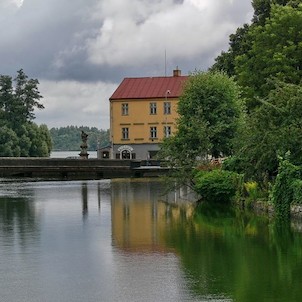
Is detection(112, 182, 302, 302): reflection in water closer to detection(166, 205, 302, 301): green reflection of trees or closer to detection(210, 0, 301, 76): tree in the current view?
detection(166, 205, 302, 301): green reflection of trees

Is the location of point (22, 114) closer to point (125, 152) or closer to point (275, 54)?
point (125, 152)

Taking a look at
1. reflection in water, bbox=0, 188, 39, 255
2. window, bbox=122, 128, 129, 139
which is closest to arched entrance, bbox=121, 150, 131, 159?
window, bbox=122, 128, 129, 139

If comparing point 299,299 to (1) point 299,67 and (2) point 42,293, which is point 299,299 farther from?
(1) point 299,67

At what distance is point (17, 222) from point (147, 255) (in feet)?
32.4

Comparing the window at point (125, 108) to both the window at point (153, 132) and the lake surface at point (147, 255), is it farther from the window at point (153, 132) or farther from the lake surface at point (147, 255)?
the lake surface at point (147, 255)

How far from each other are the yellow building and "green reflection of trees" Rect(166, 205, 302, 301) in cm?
5845

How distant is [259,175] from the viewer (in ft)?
104

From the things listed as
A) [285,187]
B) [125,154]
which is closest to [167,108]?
Result: [125,154]

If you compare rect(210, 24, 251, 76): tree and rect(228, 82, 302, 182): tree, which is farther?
rect(210, 24, 251, 76): tree

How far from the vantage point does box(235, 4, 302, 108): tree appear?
4941 cm

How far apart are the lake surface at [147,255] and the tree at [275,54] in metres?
20.1

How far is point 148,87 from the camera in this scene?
88188 millimetres

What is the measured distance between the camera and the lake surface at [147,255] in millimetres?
14602

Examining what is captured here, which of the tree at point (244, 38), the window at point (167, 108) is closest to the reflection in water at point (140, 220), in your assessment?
the tree at point (244, 38)
